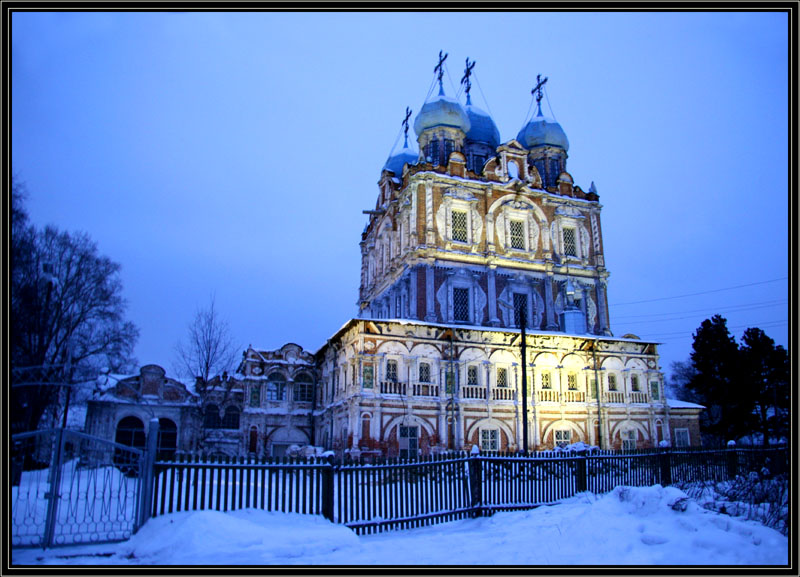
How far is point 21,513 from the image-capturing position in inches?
440

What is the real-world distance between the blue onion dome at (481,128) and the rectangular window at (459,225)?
950cm

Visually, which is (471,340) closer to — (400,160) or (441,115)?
(441,115)

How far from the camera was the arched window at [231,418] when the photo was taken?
3734 centimetres

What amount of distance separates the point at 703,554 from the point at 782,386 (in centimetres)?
3521

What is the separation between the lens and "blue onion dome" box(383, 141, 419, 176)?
48656 millimetres

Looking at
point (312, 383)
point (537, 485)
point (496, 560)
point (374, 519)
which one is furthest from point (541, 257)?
point (496, 560)

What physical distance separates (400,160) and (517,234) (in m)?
12.7

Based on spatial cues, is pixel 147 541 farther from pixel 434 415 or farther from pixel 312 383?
pixel 312 383

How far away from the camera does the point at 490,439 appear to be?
33031 mm

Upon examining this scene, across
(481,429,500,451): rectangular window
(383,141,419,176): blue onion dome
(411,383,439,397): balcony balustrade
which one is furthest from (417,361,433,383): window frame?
(383,141,419,176): blue onion dome

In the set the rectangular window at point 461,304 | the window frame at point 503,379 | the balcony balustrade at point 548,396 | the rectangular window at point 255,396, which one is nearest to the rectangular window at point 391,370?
the window frame at point 503,379

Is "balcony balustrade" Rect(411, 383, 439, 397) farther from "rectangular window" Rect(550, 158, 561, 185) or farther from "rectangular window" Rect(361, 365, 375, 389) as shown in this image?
"rectangular window" Rect(550, 158, 561, 185)

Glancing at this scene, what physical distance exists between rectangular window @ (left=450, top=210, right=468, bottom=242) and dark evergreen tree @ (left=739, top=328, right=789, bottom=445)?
66.9 feet

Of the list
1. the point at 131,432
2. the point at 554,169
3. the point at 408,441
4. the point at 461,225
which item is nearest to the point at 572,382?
the point at 408,441
